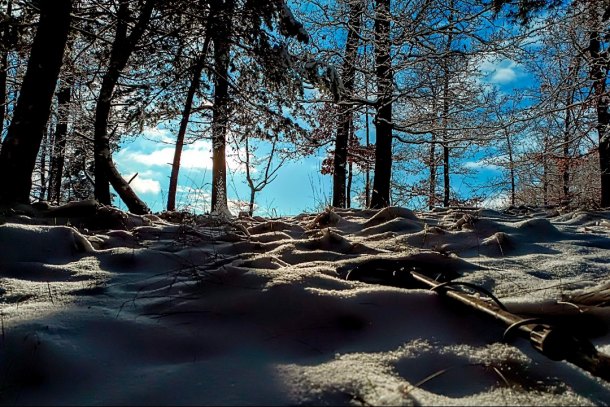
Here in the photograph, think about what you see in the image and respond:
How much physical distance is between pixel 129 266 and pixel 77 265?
11.1 inches

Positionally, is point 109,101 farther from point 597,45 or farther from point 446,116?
point 597,45

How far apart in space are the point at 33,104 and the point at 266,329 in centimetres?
414

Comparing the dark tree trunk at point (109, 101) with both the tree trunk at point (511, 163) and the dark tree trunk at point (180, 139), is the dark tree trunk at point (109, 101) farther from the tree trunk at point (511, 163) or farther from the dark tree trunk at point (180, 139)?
the tree trunk at point (511, 163)

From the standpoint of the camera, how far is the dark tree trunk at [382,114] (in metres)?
8.31

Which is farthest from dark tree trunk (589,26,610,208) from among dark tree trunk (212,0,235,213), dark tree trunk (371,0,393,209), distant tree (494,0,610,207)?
dark tree trunk (212,0,235,213)

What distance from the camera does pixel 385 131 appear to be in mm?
8977

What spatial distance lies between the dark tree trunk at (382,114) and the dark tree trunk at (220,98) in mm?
3115

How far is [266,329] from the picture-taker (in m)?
1.48

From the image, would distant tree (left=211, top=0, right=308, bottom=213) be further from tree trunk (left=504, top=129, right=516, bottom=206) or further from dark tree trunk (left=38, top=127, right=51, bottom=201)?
dark tree trunk (left=38, top=127, right=51, bottom=201)

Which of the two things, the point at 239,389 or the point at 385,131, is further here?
the point at 385,131

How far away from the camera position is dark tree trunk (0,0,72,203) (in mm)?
4129

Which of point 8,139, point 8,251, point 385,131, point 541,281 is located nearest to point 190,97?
point 385,131

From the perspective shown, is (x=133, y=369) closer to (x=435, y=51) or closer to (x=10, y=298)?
(x=10, y=298)

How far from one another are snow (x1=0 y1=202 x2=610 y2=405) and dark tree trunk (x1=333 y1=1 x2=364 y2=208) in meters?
5.52
